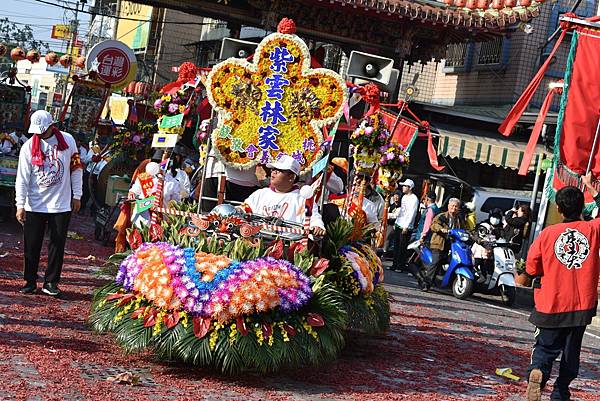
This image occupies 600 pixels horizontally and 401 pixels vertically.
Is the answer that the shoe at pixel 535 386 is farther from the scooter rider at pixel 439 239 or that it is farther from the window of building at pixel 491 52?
the window of building at pixel 491 52

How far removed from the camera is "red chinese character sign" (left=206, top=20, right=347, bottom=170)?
1079cm

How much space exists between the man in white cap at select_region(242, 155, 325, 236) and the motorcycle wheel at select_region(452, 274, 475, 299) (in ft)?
25.1

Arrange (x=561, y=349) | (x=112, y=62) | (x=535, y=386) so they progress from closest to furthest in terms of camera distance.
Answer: (x=535, y=386)
(x=561, y=349)
(x=112, y=62)

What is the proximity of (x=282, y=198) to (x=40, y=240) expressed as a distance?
2.92 meters

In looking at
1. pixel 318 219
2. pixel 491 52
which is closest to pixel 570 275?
pixel 318 219

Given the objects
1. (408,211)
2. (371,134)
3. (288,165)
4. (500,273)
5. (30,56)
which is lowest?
(500,273)

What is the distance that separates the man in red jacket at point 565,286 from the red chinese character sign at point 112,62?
52.7ft

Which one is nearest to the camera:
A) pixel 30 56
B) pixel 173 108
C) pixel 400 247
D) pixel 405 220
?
pixel 173 108

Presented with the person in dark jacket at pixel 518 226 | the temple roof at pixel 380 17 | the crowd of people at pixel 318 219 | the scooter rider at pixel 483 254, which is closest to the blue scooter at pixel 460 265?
the crowd of people at pixel 318 219

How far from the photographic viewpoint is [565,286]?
25.3ft

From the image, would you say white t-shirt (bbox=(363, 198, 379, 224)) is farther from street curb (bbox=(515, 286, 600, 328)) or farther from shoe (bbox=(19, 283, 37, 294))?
street curb (bbox=(515, 286, 600, 328))

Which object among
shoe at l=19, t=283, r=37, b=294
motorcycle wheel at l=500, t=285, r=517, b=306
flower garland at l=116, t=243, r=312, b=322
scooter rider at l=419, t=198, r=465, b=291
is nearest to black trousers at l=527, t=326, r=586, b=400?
flower garland at l=116, t=243, r=312, b=322

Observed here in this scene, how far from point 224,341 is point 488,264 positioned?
33.5ft

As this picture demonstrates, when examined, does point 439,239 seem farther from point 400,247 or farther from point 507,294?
point 400,247
